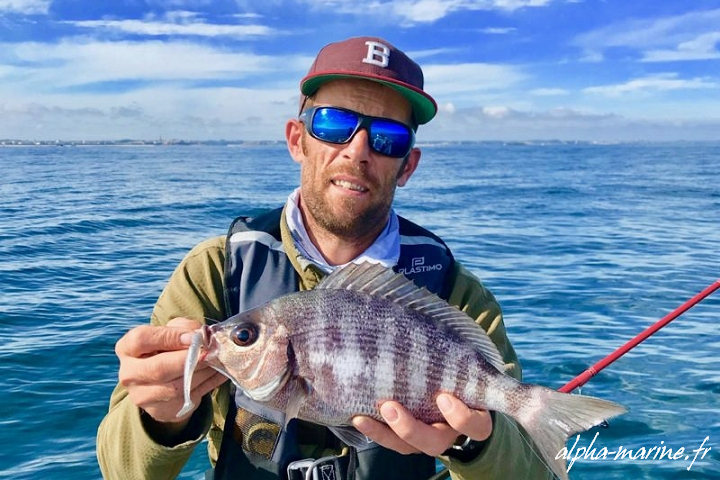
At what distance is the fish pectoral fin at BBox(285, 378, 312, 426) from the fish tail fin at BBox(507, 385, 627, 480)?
93 cm

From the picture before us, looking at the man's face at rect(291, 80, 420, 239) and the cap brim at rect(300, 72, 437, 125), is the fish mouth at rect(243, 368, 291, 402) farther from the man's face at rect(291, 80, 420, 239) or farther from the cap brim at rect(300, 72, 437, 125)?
the cap brim at rect(300, 72, 437, 125)

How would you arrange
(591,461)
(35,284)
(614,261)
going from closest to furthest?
(591,461) < (35,284) < (614,261)

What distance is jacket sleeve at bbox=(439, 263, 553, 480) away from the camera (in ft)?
10.3

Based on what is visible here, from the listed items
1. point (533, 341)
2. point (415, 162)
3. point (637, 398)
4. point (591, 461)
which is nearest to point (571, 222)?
point (533, 341)

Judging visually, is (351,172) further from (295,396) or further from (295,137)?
(295,396)

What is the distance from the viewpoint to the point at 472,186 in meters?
43.6

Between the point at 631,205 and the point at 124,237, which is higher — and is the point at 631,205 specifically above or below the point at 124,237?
above

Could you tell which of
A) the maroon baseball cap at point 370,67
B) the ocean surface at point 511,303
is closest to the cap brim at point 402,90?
the maroon baseball cap at point 370,67

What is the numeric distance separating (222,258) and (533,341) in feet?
26.2

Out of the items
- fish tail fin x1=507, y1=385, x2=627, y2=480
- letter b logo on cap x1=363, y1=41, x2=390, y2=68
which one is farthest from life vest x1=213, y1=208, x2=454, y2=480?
letter b logo on cap x1=363, y1=41, x2=390, y2=68

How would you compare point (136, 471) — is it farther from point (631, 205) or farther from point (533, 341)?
point (631, 205)

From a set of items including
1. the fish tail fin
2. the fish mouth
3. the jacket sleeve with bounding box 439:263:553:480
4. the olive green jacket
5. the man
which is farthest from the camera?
the man

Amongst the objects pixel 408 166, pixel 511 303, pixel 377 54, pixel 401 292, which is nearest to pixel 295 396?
pixel 401 292

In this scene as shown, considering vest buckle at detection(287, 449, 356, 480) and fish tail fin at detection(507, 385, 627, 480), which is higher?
fish tail fin at detection(507, 385, 627, 480)
